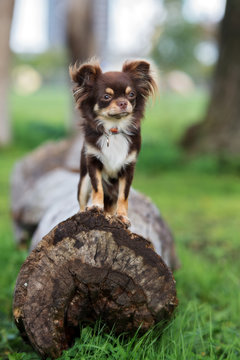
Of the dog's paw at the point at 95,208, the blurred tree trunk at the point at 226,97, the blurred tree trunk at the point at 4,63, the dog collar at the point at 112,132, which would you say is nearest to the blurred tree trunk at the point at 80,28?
the blurred tree trunk at the point at 4,63

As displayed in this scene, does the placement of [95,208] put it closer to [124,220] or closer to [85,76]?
[124,220]

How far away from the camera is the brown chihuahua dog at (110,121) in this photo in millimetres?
2686

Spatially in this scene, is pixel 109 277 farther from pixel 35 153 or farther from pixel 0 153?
pixel 0 153

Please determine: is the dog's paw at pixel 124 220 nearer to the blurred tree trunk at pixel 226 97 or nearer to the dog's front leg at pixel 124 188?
the dog's front leg at pixel 124 188

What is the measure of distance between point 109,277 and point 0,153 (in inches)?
336

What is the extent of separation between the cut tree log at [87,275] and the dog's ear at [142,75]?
0.84 meters

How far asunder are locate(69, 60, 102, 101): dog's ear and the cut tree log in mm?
738

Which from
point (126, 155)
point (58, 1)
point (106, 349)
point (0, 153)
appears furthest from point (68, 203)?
point (58, 1)

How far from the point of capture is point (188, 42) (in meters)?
19.9

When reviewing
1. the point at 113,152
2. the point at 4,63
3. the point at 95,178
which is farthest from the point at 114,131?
the point at 4,63

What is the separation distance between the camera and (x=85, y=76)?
2.76 m

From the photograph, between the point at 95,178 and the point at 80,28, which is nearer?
the point at 95,178

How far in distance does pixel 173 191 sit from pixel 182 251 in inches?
120

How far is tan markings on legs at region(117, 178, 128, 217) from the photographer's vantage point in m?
2.77
